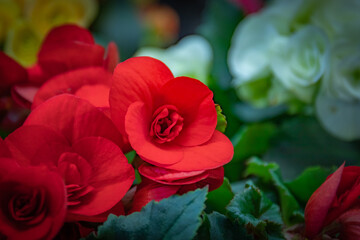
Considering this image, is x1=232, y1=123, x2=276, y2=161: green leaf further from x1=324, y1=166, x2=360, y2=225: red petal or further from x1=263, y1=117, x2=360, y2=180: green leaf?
x1=324, y1=166, x2=360, y2=225: red petal

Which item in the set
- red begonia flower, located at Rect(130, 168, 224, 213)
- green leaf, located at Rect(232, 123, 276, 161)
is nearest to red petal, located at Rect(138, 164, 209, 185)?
red begonia flower, located at Rect(130, 168, 224, 213)

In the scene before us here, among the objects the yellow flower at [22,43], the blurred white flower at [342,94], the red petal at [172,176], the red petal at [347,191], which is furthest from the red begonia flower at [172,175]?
the yellow flower at [22,43]

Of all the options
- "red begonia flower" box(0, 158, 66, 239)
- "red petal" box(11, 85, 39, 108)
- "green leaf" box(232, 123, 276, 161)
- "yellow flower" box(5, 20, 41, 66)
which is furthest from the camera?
"yellow flower" box(5, 20, 41, 66)

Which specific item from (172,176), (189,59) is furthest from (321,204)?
(189,59)

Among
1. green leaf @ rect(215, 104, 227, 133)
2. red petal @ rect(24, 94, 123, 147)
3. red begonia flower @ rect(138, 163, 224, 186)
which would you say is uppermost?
green leaf @ rect(215, 104, 227, 133)

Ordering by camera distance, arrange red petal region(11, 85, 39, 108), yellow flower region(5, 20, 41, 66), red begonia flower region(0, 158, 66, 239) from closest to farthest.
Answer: red begonia flower region(0, 158, 66, 239), red petal region(11, 85, 39, 108), yellow flower region(5, 20, 41, 66)

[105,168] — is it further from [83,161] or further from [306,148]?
[306,148]

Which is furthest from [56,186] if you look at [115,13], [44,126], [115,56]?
[115,13]
